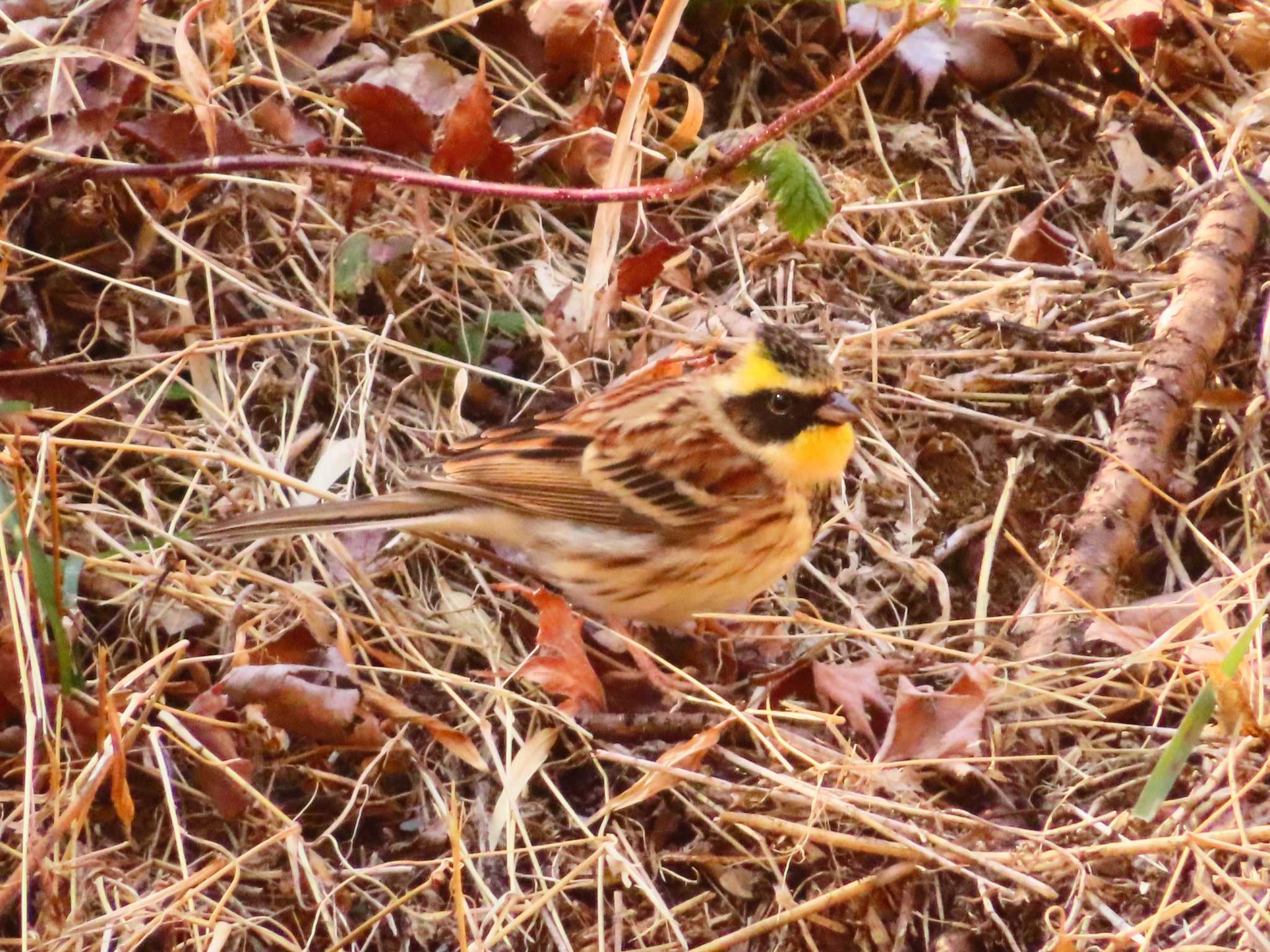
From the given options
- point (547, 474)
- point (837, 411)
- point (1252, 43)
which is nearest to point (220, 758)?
point (547, 474)

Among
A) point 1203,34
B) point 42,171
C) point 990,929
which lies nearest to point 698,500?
point 990,929

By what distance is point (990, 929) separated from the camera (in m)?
2.86

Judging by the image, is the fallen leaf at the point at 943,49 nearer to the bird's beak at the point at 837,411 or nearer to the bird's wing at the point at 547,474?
the bird's beak at the point at 837,411

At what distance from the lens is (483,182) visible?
13.5ft

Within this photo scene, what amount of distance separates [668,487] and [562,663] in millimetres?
593

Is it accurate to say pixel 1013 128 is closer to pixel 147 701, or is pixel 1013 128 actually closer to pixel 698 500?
pixel 698 500

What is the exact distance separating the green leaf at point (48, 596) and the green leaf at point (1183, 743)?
2.15 meters

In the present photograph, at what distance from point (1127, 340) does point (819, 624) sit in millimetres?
1600

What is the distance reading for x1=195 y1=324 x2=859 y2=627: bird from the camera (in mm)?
3676

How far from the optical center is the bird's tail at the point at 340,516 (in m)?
3.36

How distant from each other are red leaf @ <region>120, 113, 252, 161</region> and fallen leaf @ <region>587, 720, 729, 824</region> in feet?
6.98

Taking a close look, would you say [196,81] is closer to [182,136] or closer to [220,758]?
[182,136]

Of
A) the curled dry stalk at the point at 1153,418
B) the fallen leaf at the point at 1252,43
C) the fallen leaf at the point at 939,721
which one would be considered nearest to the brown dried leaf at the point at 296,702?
the fallen leaf at the point at 939,721

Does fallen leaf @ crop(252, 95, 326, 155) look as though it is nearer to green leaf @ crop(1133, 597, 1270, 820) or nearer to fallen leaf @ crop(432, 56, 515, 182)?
fallen leaf @ crop(432, 56, 515, 182)
